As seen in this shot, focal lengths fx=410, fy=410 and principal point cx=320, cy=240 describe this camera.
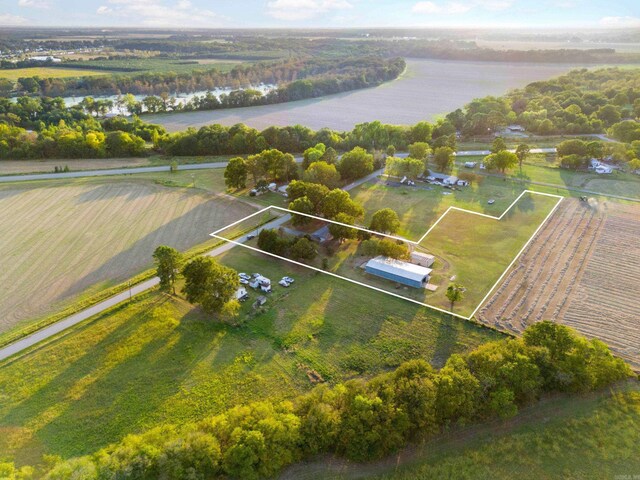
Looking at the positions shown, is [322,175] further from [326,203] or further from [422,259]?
[422,259]

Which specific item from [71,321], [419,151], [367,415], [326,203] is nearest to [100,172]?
[71,321]

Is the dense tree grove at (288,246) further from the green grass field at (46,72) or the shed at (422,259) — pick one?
the green grass field at (46,72)

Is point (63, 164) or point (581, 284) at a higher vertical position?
point (63, 164)

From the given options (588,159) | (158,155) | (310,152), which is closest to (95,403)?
(310,152)

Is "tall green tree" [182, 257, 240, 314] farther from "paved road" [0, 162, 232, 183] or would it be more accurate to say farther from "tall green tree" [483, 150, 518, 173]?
"tall green tree" [483, 150, 518, 173]

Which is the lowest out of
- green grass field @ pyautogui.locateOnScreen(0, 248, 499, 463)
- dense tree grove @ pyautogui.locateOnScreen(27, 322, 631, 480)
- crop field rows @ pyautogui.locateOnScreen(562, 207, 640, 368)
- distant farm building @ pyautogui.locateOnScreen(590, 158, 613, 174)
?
distant farm building @ pyautogui.locateOnScreen(590, 158, 613, 174)

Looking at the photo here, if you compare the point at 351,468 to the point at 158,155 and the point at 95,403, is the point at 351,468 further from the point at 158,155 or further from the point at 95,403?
the point at 158,155

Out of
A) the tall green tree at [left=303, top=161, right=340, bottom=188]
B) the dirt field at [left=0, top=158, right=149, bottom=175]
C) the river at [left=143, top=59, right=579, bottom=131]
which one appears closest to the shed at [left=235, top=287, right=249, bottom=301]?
the tall green tree at [left=303, top=161, right=340, bottom=188]

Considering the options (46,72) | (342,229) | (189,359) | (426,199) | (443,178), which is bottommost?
(426,199)
